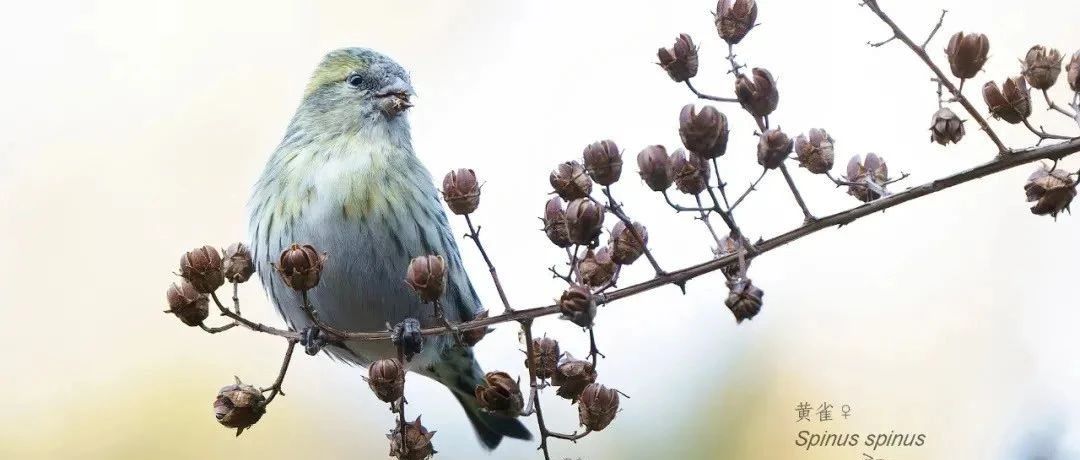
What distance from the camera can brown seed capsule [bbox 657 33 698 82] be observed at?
1711 millimetres

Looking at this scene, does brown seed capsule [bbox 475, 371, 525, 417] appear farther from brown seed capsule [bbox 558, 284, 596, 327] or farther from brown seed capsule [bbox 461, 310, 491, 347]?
brown seed capsule [bbox 558, 284, 596, 327]

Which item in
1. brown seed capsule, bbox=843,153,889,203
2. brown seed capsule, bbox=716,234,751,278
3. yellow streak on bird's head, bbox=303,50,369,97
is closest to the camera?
brown seed capsule, bbox=716,234,751,278

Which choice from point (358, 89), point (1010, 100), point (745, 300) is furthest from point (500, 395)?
point (358, 89)

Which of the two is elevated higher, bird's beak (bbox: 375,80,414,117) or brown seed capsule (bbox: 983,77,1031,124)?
bird's beak (bbox: 375,80,414,117)

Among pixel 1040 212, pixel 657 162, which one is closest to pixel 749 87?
pixel 657 162

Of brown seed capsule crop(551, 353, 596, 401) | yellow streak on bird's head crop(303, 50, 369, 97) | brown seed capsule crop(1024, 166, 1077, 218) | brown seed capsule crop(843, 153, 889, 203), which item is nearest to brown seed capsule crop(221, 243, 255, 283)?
brown seed capsule crop(551, 353, 596, 401)

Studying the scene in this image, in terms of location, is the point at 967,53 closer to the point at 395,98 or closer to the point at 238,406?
the point at 238,406

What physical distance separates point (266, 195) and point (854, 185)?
6.67 ft

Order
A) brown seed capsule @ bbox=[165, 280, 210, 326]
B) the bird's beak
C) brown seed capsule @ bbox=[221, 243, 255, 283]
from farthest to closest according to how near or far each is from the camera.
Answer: the bird's beak, brown seed capsule @ bbox=[221, 243, 255, 283], brown seed capsule @ bbox=[165, 280, 210, 326]

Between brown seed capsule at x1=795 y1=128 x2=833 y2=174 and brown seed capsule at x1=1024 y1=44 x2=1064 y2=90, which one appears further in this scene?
brown seed capsule at x1=795 y1=128 x2=833 y2=174

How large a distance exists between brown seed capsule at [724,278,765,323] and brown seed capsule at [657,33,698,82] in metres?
0.43

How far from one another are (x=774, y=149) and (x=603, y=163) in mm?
269

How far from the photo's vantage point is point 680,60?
1714 mm

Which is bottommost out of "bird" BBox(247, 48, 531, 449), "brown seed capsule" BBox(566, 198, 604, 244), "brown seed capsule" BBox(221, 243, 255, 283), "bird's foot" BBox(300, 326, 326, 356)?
"brown seed capsule" BBox(566, 198, 604, 244)
